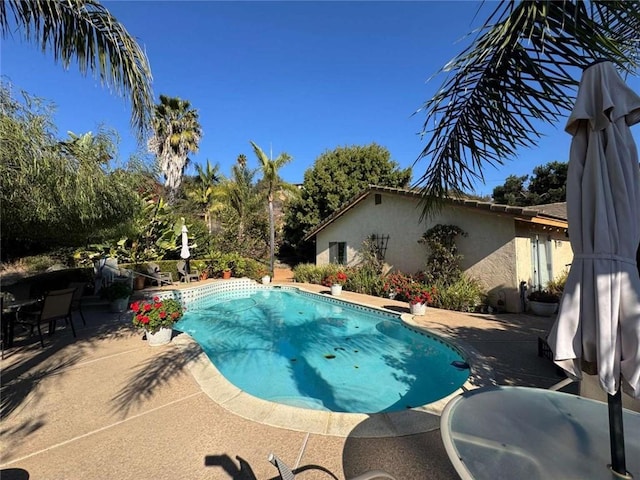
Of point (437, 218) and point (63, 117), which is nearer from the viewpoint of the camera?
point (63, 117)

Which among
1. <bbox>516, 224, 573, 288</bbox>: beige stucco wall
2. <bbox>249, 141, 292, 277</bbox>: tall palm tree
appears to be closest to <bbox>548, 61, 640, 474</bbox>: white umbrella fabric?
<bbox>516, 224, 573, 288</bbox>: beige stucco wall

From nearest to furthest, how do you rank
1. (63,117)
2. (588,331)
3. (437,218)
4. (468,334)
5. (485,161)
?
(588,331), (485,161), (63,117), (468,334), (437,218)

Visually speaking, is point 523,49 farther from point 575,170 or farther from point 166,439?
point 166,439

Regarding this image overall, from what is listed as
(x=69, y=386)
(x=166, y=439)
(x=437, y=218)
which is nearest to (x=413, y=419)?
(x=166, y=439)

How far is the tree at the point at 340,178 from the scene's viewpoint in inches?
891

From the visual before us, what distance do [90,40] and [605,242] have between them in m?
5.63

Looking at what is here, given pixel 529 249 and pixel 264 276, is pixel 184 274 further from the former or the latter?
pixel 529 249

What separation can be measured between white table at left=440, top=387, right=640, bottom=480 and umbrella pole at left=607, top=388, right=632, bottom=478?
6 centimetres

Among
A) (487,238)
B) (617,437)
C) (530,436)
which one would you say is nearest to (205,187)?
(487,238)

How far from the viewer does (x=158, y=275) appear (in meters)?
15.0

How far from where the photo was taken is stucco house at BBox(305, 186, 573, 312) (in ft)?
31.9

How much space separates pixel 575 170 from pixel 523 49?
1387mm

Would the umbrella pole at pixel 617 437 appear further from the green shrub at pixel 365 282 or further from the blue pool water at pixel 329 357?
the green shrub at pixel 365 282

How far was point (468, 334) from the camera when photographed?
23.0 ft
